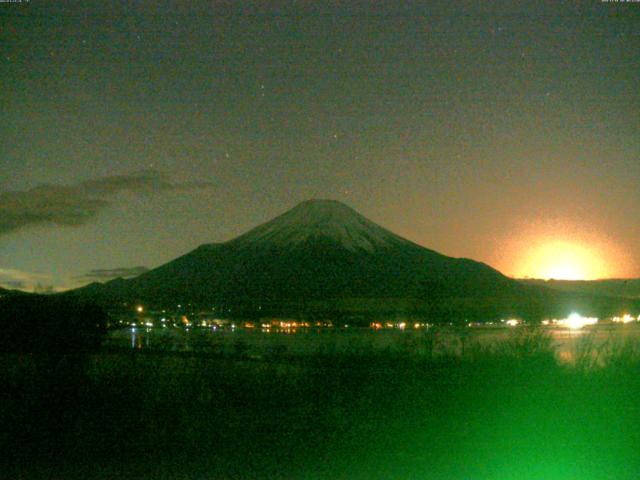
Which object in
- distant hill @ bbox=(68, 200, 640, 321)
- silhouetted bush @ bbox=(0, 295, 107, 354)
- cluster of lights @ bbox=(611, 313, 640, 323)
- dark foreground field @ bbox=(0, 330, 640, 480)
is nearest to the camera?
dark foreground field @ bbox=(0, 330, 640, 480)

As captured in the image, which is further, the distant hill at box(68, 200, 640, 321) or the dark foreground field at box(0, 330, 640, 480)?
the distant hill at box(68, 200, 640, 321)

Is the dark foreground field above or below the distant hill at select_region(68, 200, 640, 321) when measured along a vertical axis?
below

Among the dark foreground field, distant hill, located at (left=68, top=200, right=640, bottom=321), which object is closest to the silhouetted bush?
the dark foreground field

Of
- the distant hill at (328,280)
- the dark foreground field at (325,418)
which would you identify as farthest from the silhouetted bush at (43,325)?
the distant hill at (328,280)

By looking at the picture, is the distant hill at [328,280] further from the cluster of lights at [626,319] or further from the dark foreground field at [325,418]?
the dark foreground field at [325,418]

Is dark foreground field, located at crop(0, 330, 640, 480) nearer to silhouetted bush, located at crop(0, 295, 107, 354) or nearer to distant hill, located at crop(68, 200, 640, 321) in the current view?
silhouetted bush, located at crop(0, 295, 107, 354)

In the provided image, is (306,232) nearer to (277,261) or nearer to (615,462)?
(277,261)

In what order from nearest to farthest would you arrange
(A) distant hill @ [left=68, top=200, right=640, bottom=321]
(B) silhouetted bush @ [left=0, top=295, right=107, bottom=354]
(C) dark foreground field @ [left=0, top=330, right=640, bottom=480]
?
(C) dark foreground field @ [left=0, top=330, right=640, bottom=480] < (B) silhouetted bush @ [left=0, top=295, right=107, bottom=354] < (A) distant hill @ [left=68, top=200, right=640, bottom=321]

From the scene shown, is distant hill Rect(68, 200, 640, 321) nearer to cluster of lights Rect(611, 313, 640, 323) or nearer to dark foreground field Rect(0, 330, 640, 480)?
cluster of lights Rect(611, 313, 640, 323)
